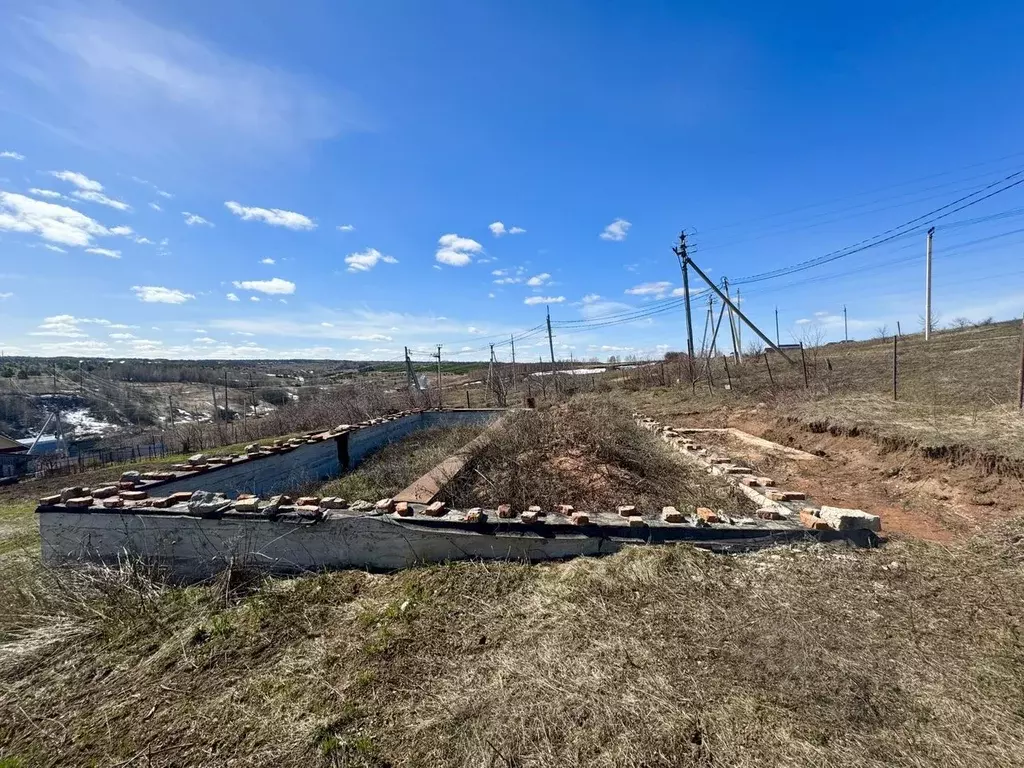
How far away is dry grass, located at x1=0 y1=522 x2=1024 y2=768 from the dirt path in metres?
0.81

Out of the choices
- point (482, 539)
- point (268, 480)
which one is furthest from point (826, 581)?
point (268, 480)

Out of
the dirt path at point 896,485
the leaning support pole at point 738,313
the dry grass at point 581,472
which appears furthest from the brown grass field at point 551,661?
the leaning support pole at point 738,313

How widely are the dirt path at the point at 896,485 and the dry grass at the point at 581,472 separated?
4.53 feet

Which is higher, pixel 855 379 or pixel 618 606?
pixel 855 379

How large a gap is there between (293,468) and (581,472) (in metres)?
4.28

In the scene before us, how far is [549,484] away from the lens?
16.3 feet

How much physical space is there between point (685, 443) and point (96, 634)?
7.00 m

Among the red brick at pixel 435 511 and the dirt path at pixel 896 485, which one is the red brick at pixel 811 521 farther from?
the red brick at pixel 435 511

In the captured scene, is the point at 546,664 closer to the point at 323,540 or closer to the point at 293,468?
the point at 323,540

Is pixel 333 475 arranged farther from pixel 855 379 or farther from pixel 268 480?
pixel 855 379

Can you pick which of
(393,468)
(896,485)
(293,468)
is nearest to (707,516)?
(896,485)

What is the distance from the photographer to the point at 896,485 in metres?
5.54

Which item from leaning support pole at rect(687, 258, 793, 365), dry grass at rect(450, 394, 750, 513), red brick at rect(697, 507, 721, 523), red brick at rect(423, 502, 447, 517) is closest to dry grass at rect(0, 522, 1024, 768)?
red brick at rect(697, 507, 721, 523)

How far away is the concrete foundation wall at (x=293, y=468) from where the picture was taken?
5.52 m
